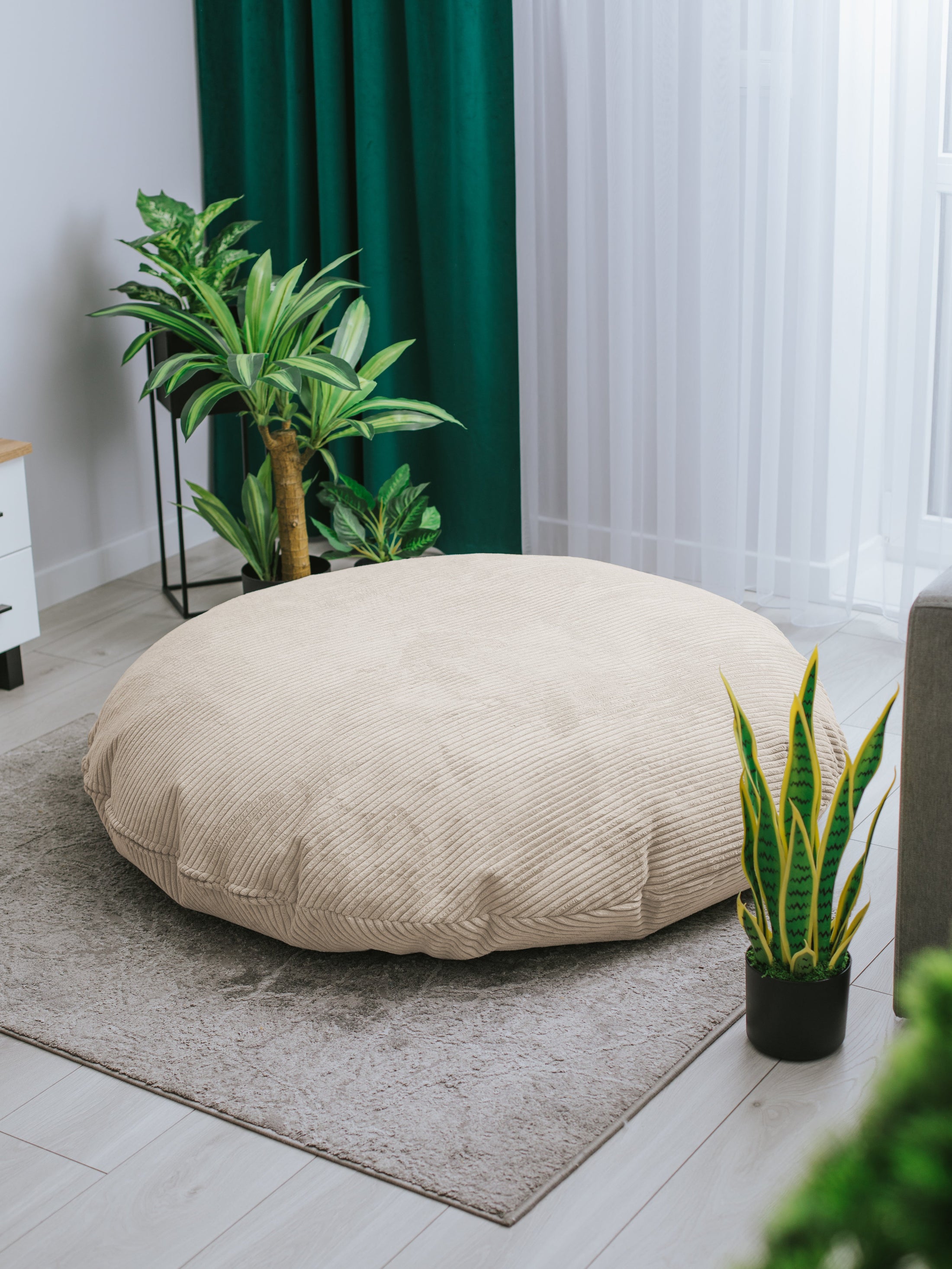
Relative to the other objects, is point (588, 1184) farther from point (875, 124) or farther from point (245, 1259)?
point (875, 124)

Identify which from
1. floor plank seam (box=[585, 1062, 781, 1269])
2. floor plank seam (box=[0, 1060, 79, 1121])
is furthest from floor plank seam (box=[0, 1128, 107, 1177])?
floor plank seam (box=[585, 1062, 781, 1269])

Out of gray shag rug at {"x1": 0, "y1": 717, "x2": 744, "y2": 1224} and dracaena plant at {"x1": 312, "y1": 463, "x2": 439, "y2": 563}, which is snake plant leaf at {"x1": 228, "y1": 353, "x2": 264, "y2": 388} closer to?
dracaena plant at {"x1": 312, "y1": 463, "x2": 439, "y2": 563}

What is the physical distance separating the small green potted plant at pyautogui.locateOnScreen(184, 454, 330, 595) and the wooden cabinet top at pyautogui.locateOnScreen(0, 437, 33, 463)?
0.45 m

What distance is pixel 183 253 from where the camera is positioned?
3264 mm

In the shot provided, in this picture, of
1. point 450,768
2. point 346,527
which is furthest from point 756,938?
point 346,527

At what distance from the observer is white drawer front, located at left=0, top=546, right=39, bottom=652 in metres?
2.91

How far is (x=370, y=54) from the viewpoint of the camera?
345cm

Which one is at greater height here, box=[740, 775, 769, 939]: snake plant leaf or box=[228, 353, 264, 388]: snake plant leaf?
box=[228, 353, 264, 388]: snake plant leaf

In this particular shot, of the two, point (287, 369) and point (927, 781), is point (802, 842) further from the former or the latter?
point (287, 369)

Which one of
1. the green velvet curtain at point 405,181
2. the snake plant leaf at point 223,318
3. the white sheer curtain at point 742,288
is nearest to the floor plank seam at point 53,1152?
the snake plant leaf at point 223,318

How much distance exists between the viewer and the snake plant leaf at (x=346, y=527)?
3162 millimetres

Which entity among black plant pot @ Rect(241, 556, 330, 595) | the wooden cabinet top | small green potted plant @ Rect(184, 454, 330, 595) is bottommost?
black plant pot @ Rect(241, 556, 330, 595)

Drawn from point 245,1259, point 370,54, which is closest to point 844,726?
point 245,1259

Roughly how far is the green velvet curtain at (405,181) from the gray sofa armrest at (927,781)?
2074 mm
